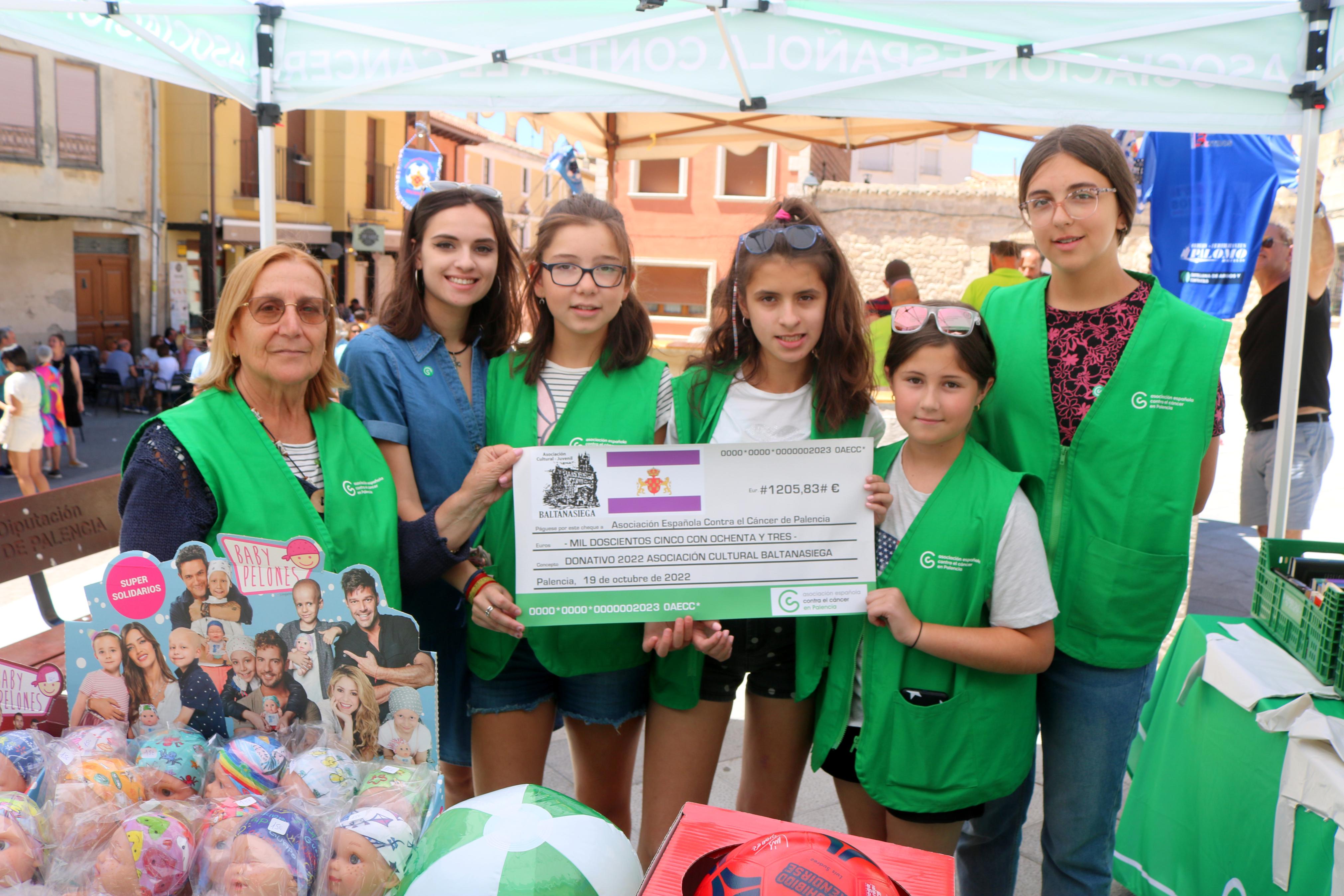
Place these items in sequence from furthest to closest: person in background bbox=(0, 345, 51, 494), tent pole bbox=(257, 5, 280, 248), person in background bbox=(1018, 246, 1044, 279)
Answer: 1. person in background bbox=(0, 345, 51, 494)
2. person in background bbox=(1018, 246, 1044, 279)
3. tent pole bbox=(257, 5, 280, 248)

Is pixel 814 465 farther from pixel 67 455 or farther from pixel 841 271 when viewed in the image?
pixel 67 455

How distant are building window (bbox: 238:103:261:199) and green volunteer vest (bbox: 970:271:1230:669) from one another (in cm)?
2653

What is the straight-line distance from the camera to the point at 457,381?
7.89 feet

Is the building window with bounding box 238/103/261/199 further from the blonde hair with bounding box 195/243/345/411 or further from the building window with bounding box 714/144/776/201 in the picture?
the blonde hair with bounding box 195/243/345/411

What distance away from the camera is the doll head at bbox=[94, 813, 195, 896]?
134 cm

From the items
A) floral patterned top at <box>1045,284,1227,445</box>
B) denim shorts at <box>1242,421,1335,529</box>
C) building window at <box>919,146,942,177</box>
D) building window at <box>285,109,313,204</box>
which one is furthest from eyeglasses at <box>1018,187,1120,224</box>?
building window at <box>919,146,942,177</box>

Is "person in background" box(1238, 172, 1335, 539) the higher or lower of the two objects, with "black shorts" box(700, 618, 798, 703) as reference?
higher

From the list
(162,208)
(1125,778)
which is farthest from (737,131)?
(162,208)

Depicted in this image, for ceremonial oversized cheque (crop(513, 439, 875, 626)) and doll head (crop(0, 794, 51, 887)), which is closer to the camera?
doll head (crop(0, 794, 51, 887))

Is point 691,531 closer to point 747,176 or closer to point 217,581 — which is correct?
point 217,581

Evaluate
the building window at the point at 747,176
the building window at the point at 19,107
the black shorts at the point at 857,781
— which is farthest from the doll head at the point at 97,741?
the building window at the point at 747,176

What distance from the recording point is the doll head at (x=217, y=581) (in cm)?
162

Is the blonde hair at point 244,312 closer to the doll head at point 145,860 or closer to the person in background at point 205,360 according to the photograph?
the person in background at point 205,360

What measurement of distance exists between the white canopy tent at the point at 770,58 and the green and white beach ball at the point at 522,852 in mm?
3088
